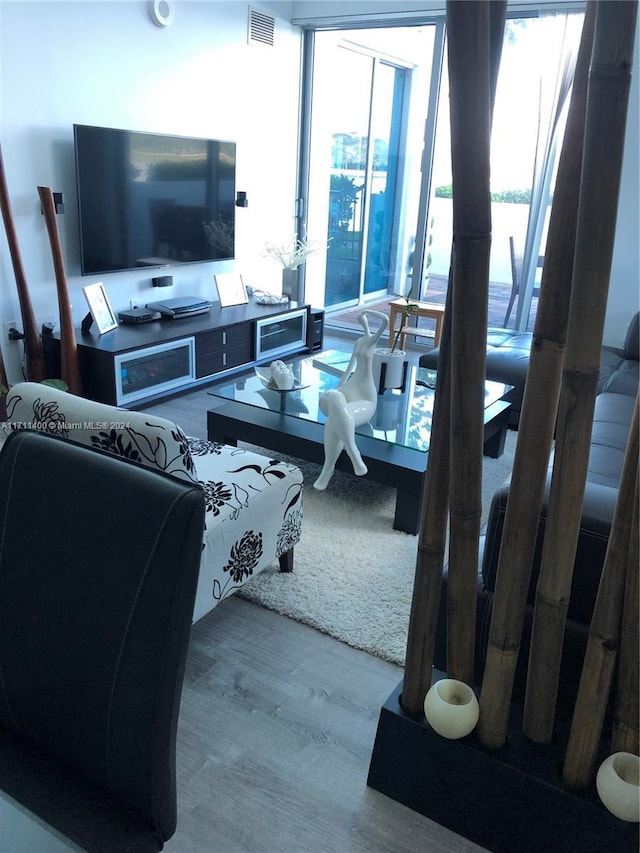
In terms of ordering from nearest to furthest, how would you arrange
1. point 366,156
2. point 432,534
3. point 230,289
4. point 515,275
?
point 432,534
point 230,289
point 515,275
point 366,156

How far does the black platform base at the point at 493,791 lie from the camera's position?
3.99 ft

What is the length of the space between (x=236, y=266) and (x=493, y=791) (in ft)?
14.4

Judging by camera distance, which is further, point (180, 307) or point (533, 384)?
point (180, 307)

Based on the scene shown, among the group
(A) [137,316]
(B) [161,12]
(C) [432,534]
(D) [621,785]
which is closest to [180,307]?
(A) [137,316]

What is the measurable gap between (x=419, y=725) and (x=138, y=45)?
410 centimetres

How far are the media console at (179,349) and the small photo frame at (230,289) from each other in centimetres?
7

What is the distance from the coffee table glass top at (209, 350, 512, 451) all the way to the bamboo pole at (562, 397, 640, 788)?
140 centimetres

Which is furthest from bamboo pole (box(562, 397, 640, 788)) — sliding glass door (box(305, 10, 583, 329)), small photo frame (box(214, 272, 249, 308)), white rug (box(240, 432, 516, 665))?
small photo frame (box(214, 272, 249, 308))

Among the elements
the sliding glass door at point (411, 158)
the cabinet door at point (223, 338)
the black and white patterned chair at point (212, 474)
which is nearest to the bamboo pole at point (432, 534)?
the black and white patterned chair at point (212, 474)

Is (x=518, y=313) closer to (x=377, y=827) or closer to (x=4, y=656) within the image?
(x=377, y=827)

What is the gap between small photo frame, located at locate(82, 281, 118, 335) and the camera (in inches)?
147

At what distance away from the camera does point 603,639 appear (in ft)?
3.68

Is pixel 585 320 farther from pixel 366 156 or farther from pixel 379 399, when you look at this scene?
pixel 366 156

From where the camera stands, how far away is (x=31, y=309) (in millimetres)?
3553
